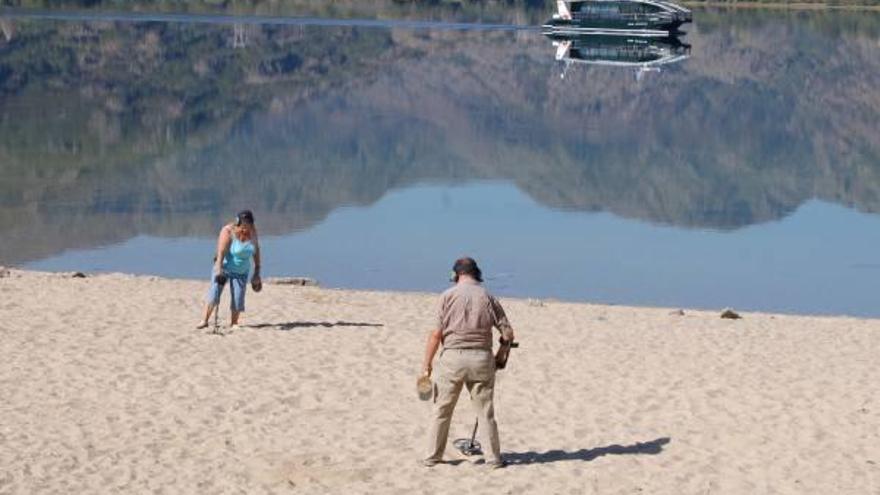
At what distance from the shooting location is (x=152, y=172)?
38750mm

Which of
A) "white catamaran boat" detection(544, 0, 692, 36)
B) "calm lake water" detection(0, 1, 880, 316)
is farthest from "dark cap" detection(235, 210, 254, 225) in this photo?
"white catamaran boat" detection(544, 0, 692, 36)

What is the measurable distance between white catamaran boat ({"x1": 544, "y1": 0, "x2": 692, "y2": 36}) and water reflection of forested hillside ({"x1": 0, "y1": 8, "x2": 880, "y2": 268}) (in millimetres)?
2399

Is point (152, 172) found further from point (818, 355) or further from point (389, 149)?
point (818, 355)

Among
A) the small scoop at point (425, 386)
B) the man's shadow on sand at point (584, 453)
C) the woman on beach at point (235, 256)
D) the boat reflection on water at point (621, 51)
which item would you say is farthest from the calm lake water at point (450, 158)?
the small scoop at point (425, 386)

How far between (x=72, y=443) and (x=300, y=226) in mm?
18483

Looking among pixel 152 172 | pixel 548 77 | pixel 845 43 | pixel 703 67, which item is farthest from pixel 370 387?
pixel 845 43

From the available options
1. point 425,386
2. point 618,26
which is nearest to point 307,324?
point 425,386

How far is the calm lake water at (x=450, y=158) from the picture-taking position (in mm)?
27234

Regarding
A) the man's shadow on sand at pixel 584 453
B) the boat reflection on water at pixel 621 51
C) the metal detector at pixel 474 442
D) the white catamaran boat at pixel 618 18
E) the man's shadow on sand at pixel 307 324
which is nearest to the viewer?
the metal detector at pixel 474 442

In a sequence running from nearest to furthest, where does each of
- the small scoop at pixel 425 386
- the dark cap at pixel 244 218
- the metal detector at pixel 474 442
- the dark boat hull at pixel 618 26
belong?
1. the metal detector at pixel 474 442
2. the small scoop at pixel 425 386
3. the dark cap at pixel 244 218
4. the dark boat hull at pixel 618 26

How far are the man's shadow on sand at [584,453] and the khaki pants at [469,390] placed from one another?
418mm

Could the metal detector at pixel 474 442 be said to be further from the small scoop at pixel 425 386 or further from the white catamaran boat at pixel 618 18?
the white catamaran boat at pixel 618 18

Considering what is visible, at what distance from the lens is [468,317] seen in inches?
462

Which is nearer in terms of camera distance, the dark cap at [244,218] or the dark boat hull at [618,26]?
the dark cap at [244,218]
